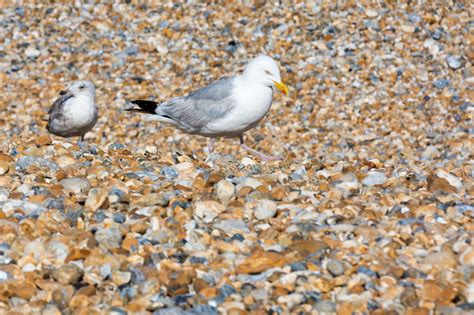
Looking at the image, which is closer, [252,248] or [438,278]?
[438,278]

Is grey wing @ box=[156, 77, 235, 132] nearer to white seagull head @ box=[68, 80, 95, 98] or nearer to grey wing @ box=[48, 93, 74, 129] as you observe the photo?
white seagull head @ box=[68, 80, 95, 98]

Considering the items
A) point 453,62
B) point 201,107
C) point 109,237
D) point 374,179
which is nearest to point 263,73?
point 201,107

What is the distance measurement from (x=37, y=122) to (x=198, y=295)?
22.3 ft

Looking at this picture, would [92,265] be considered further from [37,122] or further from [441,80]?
[441,80]

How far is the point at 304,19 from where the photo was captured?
11133 millimetres

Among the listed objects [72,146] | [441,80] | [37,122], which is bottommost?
[37,122]

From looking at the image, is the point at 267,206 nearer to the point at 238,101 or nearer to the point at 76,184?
the point at 76,184

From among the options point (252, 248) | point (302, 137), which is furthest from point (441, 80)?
point (252, 248)

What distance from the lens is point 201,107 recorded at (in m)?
6.76

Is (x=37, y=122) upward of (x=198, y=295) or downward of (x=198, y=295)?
downward

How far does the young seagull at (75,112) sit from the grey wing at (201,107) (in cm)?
124

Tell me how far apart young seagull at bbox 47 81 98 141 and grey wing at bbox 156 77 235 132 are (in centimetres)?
124

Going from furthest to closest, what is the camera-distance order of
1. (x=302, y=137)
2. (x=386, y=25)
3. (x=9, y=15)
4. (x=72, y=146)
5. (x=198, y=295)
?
1. (x=9, y=15)
2. (x=386, y=25)
3. (x=302, y=137)
4. (x=72, y=146)
5. (x=198, y=295)

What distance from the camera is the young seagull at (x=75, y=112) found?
8.13 meters
